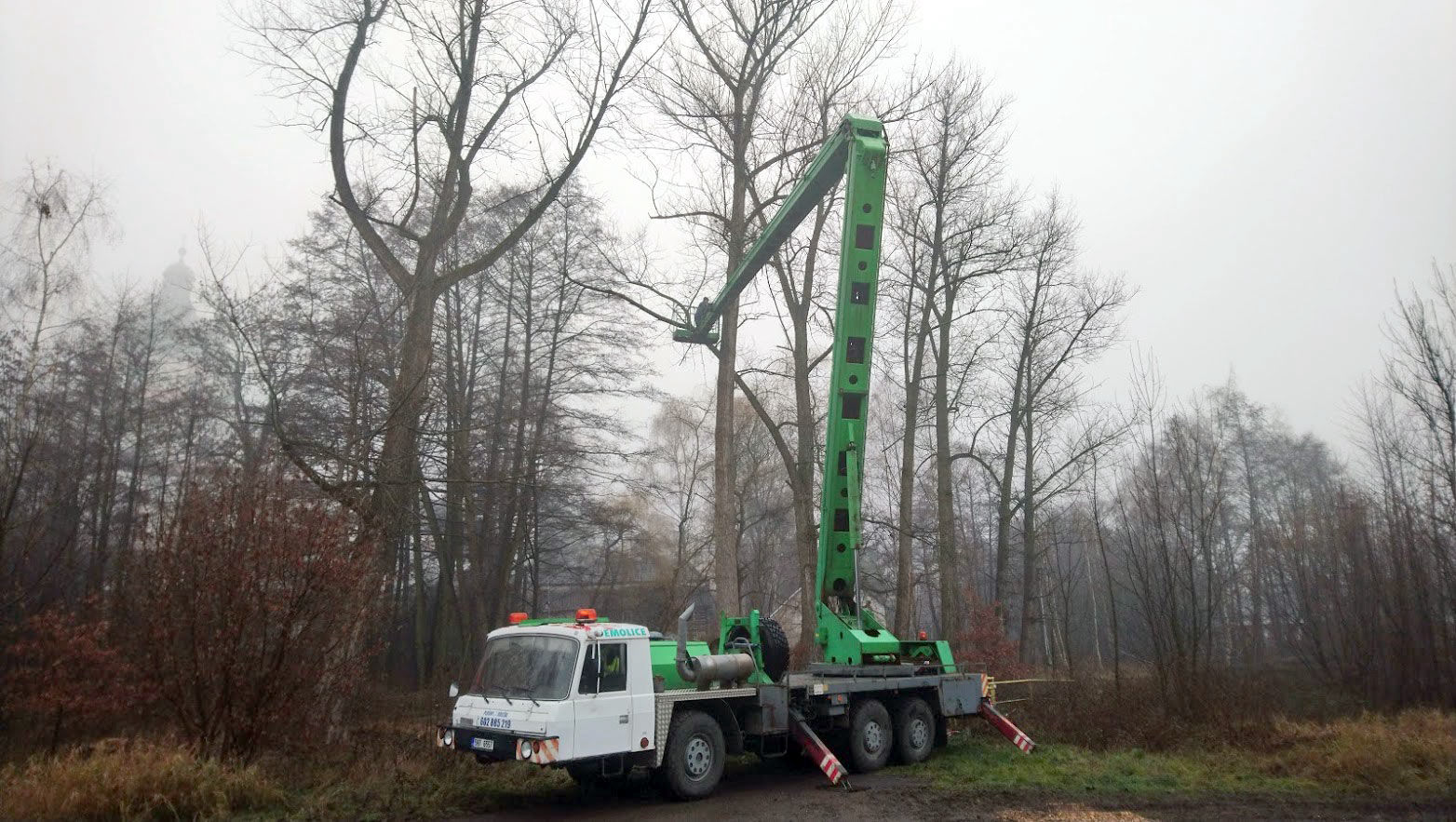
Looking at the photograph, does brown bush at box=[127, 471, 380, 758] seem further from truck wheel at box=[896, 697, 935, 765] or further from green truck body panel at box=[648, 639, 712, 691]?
truck wheel at box=[896, 697, 935, 765]

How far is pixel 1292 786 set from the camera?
10672mm

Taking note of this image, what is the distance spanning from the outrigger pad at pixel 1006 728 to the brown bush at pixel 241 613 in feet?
30.0

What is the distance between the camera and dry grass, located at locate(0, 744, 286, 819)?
8102 millimetres

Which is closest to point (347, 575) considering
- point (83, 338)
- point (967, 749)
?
point (967, 749)

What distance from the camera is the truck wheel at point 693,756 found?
9.74 meters

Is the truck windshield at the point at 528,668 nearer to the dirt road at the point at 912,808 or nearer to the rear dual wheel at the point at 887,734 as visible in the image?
the dirt road at the point at 912,808

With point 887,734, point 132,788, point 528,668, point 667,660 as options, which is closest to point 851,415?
point 667,660

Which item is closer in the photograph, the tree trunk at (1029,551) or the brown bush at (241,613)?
the brown bush at (241,613)

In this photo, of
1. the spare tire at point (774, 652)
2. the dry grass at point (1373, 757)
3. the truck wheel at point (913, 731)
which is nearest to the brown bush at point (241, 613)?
the spare tire at point (774, 652)

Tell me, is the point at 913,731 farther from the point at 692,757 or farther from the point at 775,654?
the point at 692,757

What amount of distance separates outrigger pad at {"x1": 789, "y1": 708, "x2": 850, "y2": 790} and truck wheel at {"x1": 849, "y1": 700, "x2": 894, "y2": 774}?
66 centimetres

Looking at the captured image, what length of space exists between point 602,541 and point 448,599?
5.61m

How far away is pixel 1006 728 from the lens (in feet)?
43.5

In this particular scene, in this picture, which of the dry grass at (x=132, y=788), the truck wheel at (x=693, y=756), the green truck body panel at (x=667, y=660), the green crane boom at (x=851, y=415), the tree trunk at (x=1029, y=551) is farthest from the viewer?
the tree trunk at (x=1029, y=551)
